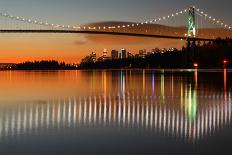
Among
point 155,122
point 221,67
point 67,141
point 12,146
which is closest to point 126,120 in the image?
point 155,122

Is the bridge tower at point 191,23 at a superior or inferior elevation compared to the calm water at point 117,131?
superior

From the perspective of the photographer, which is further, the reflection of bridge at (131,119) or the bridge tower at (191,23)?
the bridge tower at (191,23)

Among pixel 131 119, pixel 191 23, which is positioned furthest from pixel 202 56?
pixel 131 119

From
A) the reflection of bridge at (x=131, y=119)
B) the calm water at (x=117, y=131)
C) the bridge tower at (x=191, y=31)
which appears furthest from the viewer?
the bridge tower at (x=191, y=31)

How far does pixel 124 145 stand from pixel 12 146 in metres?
1.70

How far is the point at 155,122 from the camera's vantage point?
9.90 metres

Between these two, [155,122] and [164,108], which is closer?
[155,122]

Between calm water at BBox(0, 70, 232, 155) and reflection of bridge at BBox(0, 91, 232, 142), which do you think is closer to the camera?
calm water at BBox(0, 70, 232, 155)

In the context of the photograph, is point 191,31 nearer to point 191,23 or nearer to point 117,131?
point 191,23

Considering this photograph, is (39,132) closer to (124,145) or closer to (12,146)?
(12,146)

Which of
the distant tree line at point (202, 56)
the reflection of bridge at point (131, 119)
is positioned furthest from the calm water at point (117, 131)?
the distant tree line at point (202, 56)

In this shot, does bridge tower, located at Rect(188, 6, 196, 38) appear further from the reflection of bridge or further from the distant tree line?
the reflection of bridge

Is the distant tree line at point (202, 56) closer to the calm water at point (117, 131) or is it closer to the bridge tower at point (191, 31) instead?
the bridge tower at point (191, 31)

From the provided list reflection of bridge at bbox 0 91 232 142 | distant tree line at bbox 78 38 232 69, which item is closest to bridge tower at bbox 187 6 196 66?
distant tree line at bbox 78 38 232 69
